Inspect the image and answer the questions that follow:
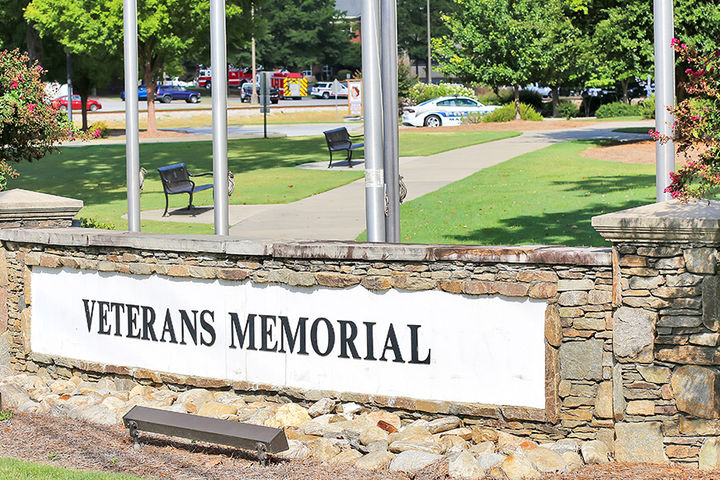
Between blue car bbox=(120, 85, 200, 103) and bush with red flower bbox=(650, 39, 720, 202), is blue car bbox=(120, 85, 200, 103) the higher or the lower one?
the higher one

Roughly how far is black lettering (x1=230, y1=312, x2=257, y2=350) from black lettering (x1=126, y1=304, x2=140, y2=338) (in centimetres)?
107

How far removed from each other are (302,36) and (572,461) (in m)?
85.2

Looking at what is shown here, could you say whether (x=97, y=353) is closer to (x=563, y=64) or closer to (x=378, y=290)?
(x=378, y=290)

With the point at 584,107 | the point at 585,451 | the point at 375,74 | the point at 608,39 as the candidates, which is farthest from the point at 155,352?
the point at 584,107

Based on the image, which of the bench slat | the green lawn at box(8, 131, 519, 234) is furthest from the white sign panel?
the green lawn at box(8, 131, 519, 234)

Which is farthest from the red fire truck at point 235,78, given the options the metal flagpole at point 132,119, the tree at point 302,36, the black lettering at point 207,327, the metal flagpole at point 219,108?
the black lettering at point 207,327

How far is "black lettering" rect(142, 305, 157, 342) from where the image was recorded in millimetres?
9234

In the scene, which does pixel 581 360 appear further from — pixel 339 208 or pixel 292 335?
pixel 339 208

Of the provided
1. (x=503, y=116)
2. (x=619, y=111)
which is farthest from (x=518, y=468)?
(x=619, y=111)

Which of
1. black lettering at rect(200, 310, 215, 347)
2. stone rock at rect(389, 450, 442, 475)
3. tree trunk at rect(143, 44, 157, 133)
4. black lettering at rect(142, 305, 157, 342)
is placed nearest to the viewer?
stone rock at rect(389, 450, 442, 475)

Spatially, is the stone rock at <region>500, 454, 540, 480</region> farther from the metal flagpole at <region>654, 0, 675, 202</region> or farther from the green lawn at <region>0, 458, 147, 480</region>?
the metal flagpole at <region>654, 0, 675, 202</region>

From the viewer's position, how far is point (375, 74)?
32.0 feet

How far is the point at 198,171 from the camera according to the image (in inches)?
974

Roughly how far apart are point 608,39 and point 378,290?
64.0 feet
